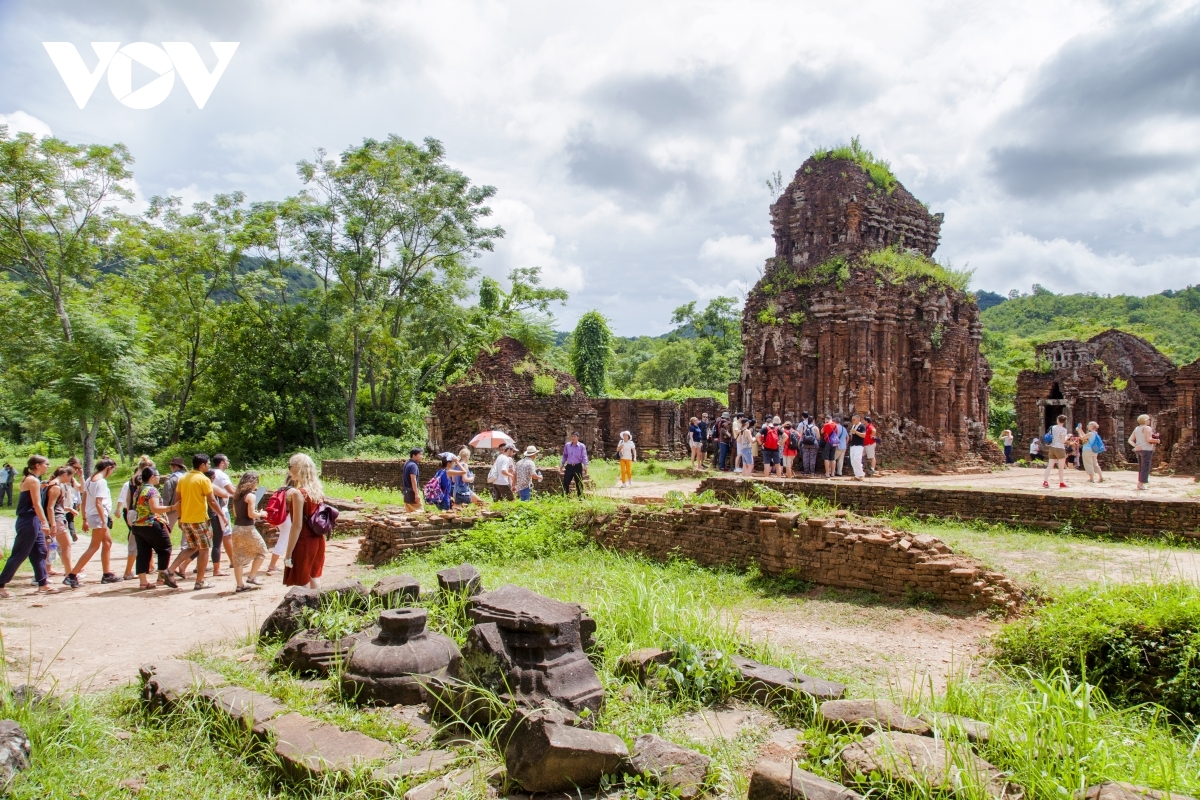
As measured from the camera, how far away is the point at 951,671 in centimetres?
484

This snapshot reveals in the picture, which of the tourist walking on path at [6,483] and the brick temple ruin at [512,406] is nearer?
the tourist walking on path at [6,483]

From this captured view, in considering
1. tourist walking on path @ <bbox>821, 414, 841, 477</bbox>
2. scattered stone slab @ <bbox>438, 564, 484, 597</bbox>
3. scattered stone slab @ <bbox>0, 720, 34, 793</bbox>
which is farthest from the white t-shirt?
scattered stone slab @ <bbox>0, 720, 34, 793</bbox>

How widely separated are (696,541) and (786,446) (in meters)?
8.19

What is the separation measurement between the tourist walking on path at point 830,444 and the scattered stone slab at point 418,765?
13.5 metres

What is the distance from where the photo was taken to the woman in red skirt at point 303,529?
21.2 feet

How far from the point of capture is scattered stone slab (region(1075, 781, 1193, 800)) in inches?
107

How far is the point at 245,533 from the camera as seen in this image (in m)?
7.93

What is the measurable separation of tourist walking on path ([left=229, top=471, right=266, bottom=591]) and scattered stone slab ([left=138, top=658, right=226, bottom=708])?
311 centimetres

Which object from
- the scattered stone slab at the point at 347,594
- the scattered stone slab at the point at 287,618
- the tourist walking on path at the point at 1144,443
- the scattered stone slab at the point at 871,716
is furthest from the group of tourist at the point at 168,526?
the tourist walking on path at the point at 1144,443

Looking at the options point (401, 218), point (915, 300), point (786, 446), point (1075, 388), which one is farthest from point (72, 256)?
point (1075, 388)

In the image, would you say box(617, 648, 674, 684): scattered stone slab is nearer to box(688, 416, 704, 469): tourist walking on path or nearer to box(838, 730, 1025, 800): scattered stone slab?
box(838, 730, 1025, 800): scattered stone slab

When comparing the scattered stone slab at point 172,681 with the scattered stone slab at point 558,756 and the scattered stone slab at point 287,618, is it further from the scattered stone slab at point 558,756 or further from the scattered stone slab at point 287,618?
the scattered stone slab at point 558,756

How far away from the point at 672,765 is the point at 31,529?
290 inches

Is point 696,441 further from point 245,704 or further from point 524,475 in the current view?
point 245,704
